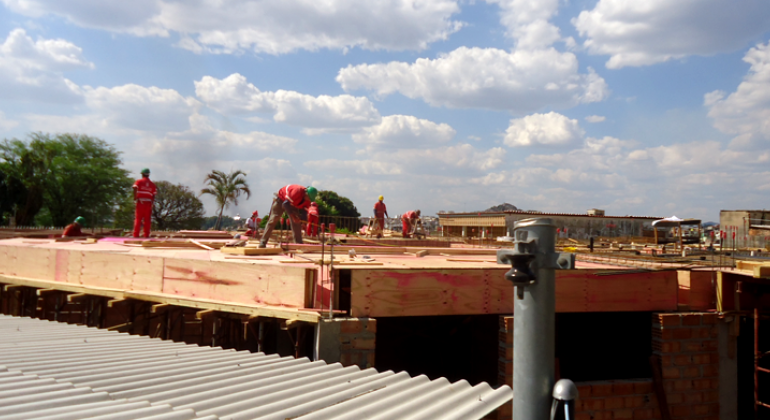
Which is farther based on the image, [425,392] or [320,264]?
[320,264]

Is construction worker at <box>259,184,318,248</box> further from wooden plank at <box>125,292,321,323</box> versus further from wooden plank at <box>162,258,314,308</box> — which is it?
wooden plank at <box>125,292,321,323</box>

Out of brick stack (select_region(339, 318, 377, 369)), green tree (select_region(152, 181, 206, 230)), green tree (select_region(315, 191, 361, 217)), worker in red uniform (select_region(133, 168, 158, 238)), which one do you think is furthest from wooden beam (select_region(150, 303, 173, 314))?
green tree (select_region(315, 191, 361, 217))

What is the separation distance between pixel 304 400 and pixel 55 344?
4225 millimetres

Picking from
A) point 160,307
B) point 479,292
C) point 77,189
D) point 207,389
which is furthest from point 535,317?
point 77,189

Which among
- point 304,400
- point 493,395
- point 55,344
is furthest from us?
point 55,344

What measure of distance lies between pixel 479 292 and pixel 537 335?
526 centimetres

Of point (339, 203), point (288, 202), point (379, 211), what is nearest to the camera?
point (288, 202)

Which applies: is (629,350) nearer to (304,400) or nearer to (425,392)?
(425,392)

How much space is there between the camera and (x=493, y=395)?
4504 mm

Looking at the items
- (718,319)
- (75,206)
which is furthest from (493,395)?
(75,206)

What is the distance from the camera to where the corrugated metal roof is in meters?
3.72

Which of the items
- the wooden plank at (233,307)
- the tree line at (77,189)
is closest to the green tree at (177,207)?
the tree line at (77,189)

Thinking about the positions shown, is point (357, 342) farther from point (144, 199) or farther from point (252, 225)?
point (252, 225)

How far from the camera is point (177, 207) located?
49219mm
